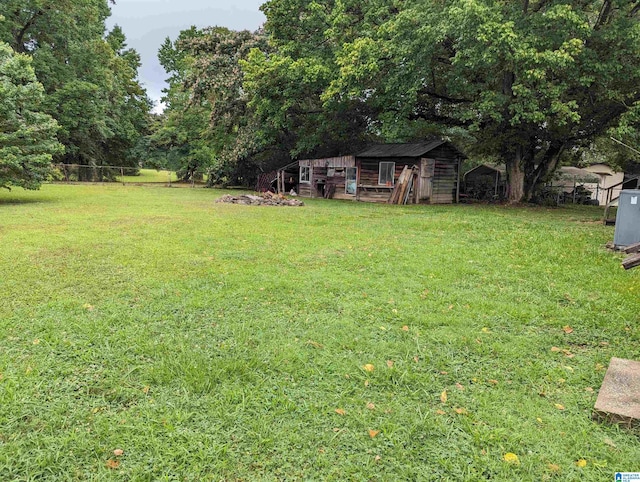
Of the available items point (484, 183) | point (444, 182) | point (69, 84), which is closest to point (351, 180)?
point (444, 182)

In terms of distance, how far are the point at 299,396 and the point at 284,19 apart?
19960mm

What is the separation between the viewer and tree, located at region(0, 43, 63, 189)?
482 inches

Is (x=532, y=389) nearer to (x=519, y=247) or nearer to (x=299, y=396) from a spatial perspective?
(x=299, y=396)

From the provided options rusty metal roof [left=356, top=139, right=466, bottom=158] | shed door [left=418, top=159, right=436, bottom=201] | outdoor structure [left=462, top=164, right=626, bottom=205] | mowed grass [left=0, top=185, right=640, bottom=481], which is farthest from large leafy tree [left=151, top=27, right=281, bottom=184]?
mowed grass [left=0, top=185, right=640, bottom=481]

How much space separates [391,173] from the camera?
19.1m

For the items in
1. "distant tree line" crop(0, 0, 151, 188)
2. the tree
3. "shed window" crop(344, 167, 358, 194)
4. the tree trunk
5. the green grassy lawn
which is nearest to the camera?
the tree

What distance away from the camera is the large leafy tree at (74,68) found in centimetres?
2464

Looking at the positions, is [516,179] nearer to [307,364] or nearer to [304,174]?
[304,174]

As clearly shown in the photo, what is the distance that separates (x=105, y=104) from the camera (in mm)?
29281

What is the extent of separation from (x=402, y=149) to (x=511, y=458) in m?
18.0

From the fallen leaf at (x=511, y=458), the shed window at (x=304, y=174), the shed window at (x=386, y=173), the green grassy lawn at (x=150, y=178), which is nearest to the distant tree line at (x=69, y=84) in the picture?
the green grassy lawn at (x=150, y=178)

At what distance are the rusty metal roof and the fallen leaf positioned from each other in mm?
16839

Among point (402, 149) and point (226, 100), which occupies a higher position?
point (226, 100)

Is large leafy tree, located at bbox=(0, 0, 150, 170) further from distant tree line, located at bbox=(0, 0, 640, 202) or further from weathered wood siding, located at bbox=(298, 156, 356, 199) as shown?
weathered wood siding, located at bbox=(298, 156, 356, 199)
